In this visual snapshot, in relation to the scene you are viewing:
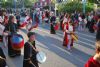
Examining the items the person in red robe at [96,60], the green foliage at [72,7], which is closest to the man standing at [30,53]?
the person in red robe at [96,60]

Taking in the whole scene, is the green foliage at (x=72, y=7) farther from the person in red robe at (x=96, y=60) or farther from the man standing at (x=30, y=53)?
the person in red robe at (x=96, y=60)

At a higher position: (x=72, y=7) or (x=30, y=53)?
(x=30, y=53)

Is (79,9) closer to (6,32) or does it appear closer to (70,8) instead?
(70,8)

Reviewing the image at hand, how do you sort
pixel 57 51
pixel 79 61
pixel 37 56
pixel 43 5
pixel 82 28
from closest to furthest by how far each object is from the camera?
pixel 37 56, pixel 79 61, pixel 57 51, pixel 82 28, pixel 43 5

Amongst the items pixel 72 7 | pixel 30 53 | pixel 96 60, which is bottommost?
pixel 72 7

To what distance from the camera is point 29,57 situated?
730 cm

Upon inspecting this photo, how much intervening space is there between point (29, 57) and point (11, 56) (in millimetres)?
6302

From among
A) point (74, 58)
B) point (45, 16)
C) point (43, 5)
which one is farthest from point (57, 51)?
point (43, 5)

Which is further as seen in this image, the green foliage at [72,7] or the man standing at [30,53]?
the green foliage at [72,7]

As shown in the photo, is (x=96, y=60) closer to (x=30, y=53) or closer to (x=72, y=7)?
(x=30, y=53)

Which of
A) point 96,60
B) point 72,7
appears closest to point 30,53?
point 96,60

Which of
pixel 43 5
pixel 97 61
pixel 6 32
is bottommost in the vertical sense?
pixel 43 5

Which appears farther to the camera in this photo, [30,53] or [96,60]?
[30,53]

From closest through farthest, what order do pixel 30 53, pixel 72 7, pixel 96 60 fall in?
1. pixel 96 60
2. pixel 30 53
3. pixel 72 7
